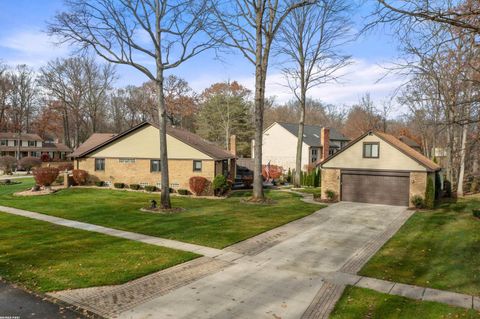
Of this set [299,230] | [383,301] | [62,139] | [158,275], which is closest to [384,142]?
[299,230]

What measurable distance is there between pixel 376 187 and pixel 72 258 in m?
20.3

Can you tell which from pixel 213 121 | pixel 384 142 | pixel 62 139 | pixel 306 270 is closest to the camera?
pixel 306 270

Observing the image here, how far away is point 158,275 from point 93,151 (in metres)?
24.2

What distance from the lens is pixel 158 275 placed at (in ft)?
33.3

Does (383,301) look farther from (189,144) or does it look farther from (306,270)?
(189,144)

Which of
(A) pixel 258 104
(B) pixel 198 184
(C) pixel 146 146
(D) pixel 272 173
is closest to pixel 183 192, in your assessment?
(B) pixel 198 184

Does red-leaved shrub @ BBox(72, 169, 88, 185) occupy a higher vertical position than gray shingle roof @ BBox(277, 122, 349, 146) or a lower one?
lower

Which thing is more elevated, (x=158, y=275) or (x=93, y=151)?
(x=93, y=151)

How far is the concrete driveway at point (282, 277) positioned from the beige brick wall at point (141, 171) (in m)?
12.9

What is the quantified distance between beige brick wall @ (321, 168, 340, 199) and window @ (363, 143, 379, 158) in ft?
7.76

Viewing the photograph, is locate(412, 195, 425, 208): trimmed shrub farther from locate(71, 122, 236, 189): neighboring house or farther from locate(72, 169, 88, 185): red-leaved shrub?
locate(72, 169, 88, 185): red-leaved shrub

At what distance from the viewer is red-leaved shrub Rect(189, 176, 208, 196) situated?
27734 mm

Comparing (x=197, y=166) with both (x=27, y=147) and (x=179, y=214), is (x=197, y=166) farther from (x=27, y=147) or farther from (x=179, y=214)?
(x=27, y=147)

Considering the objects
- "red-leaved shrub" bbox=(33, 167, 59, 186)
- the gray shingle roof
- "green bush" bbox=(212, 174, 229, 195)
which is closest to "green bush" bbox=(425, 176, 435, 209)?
"green bush" bbox=(212, 174, 229, 195)
